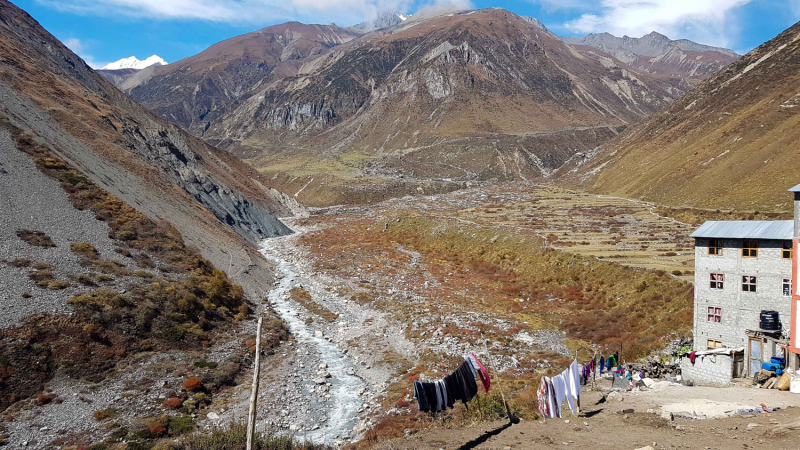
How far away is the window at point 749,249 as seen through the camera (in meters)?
23.3

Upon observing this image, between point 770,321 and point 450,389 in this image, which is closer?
point 450,389

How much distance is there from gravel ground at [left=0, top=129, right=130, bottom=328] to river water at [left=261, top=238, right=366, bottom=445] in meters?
15.0

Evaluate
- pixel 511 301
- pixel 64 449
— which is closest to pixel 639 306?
pixel 511 301

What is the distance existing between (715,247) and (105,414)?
3160 centimetres

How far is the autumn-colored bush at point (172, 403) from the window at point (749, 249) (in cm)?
2964

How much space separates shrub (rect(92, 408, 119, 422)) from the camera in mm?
21375

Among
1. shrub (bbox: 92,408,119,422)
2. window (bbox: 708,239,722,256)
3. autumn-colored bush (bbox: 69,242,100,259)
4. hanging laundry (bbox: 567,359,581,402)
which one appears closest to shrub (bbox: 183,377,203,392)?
shrub (bbox: 92,408,119,422)

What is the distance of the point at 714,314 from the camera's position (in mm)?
24234

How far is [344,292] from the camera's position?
4800 cm

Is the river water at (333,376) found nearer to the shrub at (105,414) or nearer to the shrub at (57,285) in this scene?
the shrub at (105,414)

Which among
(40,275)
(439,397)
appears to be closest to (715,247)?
(439,397)

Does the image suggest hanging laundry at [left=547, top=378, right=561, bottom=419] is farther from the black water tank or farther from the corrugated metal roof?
the corrugated metal roof

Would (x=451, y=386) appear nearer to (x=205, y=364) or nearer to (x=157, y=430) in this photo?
(x=157, y=430)

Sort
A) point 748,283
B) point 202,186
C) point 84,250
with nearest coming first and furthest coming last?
1. point 748,283
2. point 84,250
3. point 202,186
